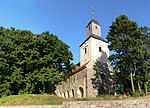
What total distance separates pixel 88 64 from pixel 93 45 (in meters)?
4.24

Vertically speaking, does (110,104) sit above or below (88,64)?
below

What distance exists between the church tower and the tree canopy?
9155mm

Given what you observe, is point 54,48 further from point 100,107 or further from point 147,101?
point 147,101

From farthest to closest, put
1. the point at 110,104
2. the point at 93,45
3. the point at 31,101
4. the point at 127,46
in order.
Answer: the point at 93,45
the point at 127,46
the point at 31,101
the point at 110,104

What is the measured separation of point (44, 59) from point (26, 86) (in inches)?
162

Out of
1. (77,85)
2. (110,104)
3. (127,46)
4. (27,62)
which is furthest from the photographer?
(77,85)

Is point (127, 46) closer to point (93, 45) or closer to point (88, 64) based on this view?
point (88, 64)

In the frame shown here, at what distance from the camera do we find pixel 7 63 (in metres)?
25.2

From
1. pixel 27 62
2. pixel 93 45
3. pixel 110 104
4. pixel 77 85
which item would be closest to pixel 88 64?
pixel 93 45

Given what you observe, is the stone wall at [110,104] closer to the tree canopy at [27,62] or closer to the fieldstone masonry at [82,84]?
the tree canopy at [27,62]

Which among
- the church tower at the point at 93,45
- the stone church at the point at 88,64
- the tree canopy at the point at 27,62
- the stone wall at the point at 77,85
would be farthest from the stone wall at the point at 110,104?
the church tower at the point at 93,45

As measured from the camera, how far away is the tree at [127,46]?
25.7 meters

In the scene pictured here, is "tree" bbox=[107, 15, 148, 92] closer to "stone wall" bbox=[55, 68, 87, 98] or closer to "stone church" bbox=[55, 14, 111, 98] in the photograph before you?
"stone church" bbox=[55, 14, 111, 98]

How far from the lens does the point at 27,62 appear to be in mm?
24891
